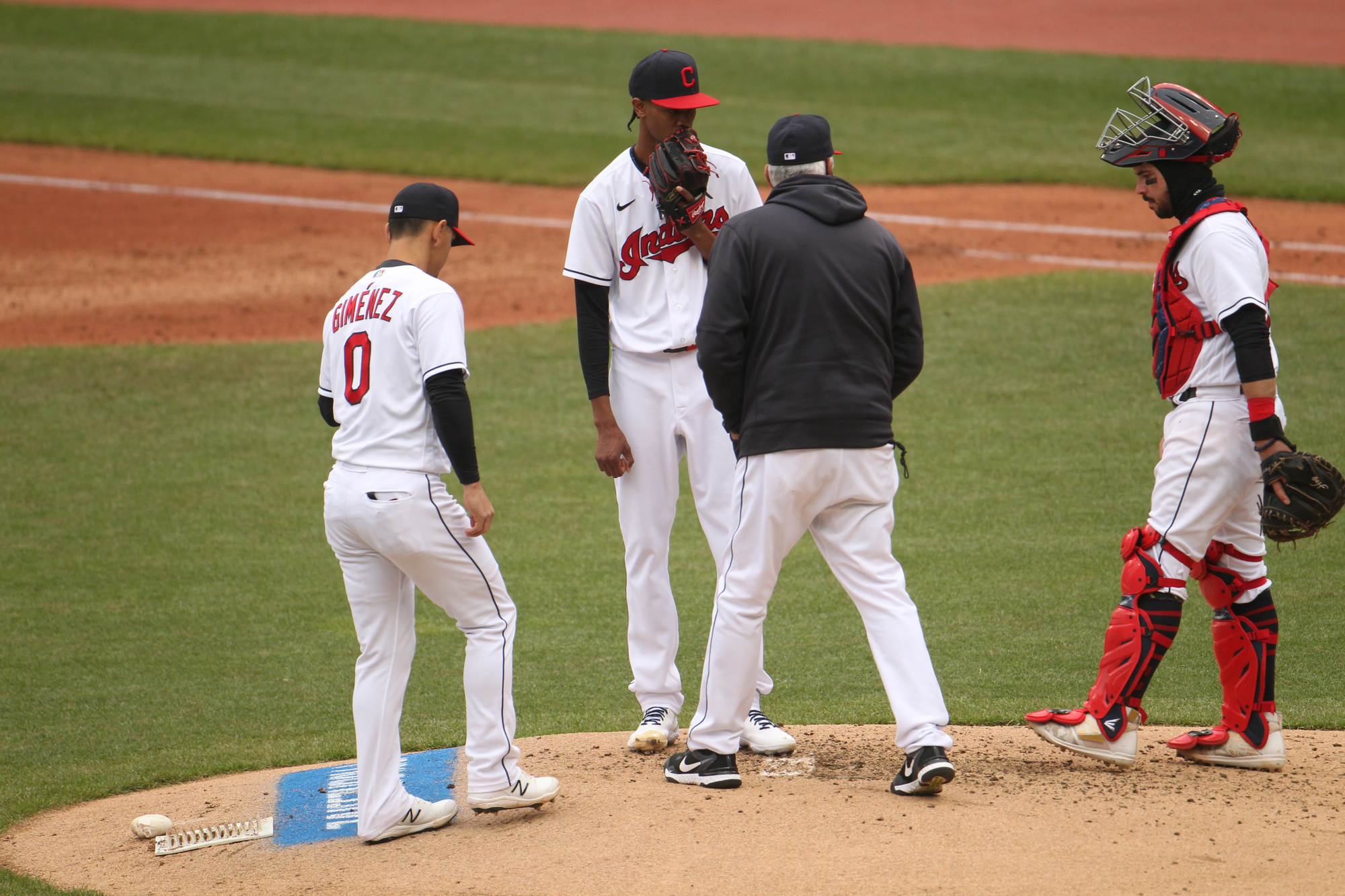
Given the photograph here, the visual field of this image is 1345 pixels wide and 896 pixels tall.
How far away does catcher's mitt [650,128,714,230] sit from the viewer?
171 inches

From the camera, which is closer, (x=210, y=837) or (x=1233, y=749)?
(x=210, y=837)

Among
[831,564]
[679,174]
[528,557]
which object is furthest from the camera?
[528,557]

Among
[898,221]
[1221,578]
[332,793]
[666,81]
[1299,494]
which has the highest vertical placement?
[898,221]

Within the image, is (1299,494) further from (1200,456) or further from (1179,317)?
(1179,317)

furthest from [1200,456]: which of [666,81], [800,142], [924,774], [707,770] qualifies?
[666,81]

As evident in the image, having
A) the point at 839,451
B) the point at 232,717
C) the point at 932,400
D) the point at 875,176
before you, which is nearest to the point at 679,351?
the point at 839,451

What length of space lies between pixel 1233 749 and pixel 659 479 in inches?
83.6

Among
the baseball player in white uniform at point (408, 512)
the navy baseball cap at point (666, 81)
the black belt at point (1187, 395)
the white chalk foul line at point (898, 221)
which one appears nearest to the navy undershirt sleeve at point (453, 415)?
the baseball player in white uniform at point (408, 512)

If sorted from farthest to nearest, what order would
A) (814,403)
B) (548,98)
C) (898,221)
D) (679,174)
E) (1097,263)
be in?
(548,98)
(898,221)
(1097,263)
(679,174)
(814,403)

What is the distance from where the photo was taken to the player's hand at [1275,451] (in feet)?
13.0

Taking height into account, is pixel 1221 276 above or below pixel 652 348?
above

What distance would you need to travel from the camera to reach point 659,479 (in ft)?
15.1

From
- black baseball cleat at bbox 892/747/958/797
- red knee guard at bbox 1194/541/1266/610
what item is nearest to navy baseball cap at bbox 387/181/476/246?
black baseball cleat at bbox 892/747/958/797

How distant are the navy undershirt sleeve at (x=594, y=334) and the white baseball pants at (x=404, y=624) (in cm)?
81
